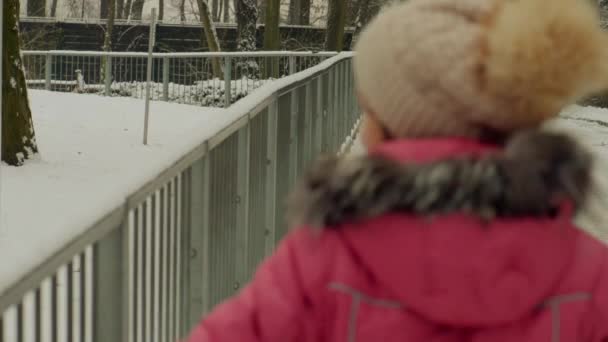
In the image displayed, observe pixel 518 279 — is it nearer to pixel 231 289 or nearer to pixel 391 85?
pixel 391 85

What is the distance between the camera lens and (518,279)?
2.27 meters

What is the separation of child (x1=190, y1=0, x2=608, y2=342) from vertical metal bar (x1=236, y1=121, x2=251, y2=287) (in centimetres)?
300

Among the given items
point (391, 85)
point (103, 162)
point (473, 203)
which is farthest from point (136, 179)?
point (103, 162)

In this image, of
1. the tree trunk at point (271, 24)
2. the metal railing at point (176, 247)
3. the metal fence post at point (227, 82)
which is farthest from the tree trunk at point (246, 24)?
the metal railing at point (176, 247)

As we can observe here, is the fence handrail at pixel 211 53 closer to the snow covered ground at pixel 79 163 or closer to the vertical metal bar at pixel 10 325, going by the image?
Answer: the snow covered ground at pixel 79 163

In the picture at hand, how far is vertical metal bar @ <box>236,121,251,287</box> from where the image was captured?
5.44 metres

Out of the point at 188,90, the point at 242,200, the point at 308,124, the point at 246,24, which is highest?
the point at 242,200

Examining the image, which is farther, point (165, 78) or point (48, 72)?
point (48, 72)

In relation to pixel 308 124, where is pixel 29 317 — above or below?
above

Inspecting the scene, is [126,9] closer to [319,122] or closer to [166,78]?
[166,78]

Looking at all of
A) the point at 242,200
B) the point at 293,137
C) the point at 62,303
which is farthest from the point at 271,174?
the point at 62,303

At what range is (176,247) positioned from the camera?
408cm

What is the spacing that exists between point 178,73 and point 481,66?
25276mm

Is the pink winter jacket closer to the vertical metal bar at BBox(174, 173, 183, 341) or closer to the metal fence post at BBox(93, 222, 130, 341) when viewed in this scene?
the metal fence post at BBox(93, 222, 130, 341)
